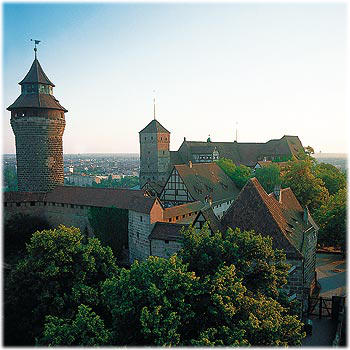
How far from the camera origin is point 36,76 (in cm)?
3056

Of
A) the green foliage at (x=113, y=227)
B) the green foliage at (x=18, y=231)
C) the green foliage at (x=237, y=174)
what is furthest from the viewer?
the green foliage at (x=237, y=174)

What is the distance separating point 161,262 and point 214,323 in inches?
92.0

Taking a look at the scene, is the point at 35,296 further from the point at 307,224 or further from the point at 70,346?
the point at 307,224

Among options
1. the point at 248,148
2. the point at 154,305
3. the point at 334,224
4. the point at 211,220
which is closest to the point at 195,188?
the point at 334,224

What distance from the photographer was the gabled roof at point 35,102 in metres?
29.5

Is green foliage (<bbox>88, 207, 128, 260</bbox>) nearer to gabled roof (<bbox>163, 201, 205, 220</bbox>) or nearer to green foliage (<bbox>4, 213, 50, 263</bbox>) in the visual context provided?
gabled roof (<bbox>163, 201, 205, 220</bbox>)

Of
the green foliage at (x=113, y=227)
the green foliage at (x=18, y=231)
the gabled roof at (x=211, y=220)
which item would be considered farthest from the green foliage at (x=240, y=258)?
the green foliage at (x=18, y=231)

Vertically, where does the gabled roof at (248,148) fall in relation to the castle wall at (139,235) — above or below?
above

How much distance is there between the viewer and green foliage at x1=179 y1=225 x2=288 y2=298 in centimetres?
1239

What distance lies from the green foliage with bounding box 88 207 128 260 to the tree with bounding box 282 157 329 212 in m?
15.2

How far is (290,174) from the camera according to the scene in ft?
106

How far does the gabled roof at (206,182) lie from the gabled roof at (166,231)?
1104 cm

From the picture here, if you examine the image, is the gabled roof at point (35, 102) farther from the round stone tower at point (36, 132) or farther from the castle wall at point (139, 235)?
the castle wall at point (139, 235)

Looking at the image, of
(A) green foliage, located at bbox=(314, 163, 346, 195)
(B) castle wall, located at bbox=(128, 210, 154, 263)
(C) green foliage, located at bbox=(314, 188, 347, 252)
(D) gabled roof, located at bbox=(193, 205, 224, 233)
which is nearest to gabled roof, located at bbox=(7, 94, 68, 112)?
(B) castle wall, located at bbox=(128, 210, 154, 263)
